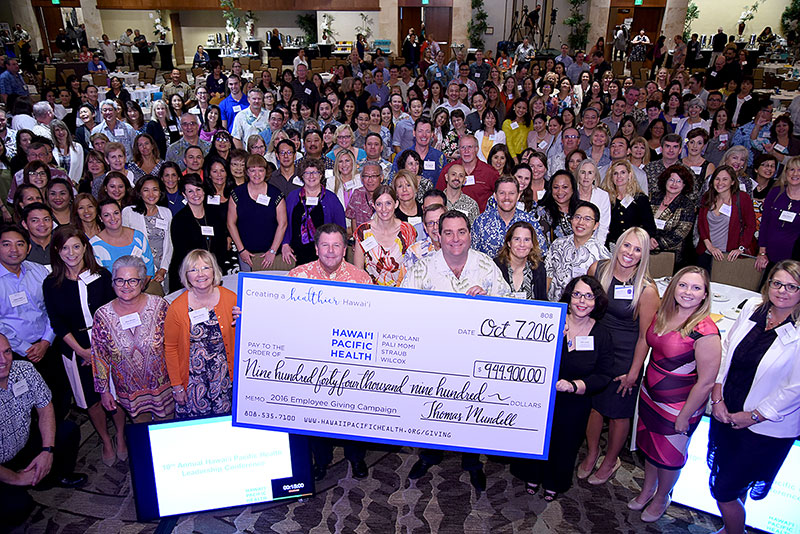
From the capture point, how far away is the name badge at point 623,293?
3.35 metres

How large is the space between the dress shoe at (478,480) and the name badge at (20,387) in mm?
2831

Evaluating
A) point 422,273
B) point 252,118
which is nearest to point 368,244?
point 422,273

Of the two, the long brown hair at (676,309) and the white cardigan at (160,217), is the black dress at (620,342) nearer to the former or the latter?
the long brown hair at (676,309)

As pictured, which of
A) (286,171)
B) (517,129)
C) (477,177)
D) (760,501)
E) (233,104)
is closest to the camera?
(760,501)

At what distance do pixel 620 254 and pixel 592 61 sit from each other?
13.9m

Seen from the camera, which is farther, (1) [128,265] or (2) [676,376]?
(1) [128,265]

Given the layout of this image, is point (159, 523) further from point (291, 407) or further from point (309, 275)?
point (309, 275)

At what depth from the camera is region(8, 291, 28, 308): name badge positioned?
3.74 m

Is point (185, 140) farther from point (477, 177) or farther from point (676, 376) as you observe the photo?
point (676, 376)

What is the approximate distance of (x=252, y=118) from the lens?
8047 millimetres

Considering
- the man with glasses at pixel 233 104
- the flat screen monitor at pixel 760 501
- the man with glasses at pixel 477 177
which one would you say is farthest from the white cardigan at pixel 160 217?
the flat screen monitor at pixel 760 501

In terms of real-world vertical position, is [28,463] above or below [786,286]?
below

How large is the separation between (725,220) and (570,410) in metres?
3.03

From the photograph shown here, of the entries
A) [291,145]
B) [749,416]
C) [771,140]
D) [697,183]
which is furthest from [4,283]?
[771,140]
